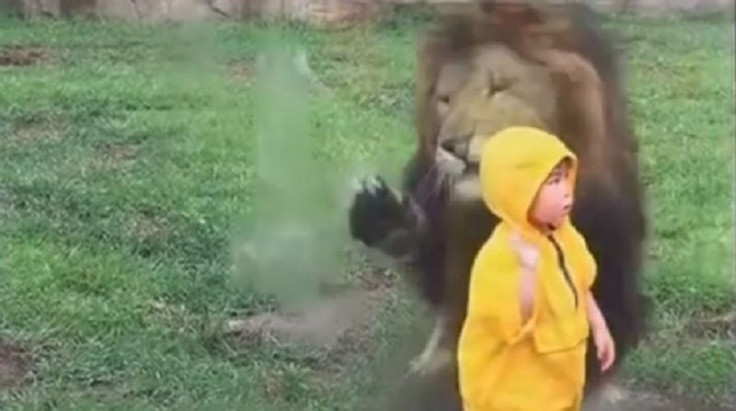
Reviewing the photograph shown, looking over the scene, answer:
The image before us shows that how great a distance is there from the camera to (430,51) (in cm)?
271

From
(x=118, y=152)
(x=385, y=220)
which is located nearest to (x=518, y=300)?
(x=385, y=220)

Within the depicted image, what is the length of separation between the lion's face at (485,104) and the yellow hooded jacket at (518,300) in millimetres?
28

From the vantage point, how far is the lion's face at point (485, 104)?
261 cm

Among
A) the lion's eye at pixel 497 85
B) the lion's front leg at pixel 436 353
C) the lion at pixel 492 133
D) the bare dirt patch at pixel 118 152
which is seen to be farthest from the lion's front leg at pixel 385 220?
the bare dirt patch at pixel 118 152

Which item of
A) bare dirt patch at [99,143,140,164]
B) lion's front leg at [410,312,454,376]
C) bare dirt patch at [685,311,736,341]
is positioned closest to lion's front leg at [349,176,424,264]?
lion's front leg at [410,312,454,376]

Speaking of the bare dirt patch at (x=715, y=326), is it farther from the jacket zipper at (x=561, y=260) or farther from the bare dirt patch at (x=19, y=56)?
the bare dirt patch at (x=19, y=56)

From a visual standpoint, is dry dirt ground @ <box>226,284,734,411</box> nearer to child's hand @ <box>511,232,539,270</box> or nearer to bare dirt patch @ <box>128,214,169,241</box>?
bare dirt patch @ <box>128,214,169,241</box>

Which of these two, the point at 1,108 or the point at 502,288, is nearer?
the point at 502,288

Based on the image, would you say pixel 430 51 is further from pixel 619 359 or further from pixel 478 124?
pixel 619 359

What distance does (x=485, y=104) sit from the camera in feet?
8.63

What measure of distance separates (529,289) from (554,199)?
5.1 inches

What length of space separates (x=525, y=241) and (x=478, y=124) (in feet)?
0.58

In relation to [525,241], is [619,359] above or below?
below

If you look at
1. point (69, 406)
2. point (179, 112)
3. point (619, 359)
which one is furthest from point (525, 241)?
point (69, 406)
